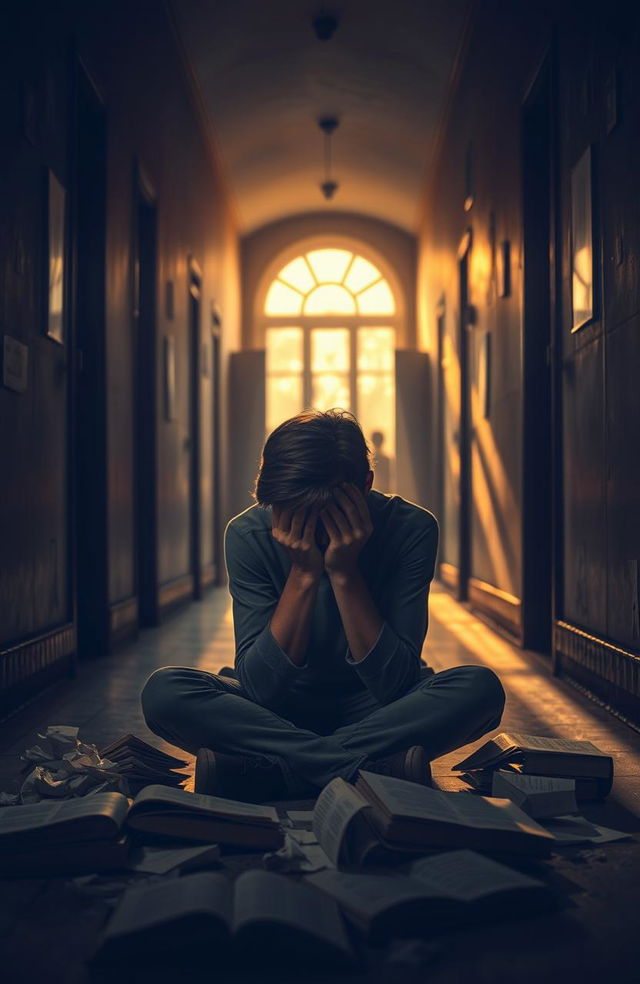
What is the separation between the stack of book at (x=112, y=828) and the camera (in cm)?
156

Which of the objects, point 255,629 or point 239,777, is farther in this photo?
point 255,629

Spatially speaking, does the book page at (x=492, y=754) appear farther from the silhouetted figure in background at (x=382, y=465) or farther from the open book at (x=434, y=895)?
the silhouetted figure in background at (x=382, y=465)

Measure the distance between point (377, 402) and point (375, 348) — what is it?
0.60m

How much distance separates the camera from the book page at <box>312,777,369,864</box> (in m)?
1.57

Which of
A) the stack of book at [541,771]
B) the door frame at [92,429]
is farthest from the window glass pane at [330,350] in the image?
the stack of book at [541,771]

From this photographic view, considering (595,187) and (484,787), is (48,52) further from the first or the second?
(484,787)

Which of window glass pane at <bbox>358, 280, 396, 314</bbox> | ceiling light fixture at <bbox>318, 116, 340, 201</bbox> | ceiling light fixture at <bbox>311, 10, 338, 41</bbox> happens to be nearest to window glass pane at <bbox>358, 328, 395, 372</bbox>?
window glass pane at <bbox>358, 280, 396, 314</bbox>

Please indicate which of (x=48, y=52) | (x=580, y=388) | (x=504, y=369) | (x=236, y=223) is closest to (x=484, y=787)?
(x=580, y=388)

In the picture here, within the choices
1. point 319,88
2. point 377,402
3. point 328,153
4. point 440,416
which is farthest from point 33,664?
point 377,402

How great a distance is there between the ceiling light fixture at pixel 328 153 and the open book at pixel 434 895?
7.30 meters

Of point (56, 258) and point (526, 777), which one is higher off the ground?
point (56, 258)

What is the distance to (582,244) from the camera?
11.0 ft

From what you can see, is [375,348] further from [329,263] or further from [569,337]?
[569,337]

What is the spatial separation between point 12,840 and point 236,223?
943 cm
